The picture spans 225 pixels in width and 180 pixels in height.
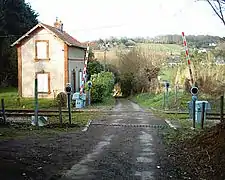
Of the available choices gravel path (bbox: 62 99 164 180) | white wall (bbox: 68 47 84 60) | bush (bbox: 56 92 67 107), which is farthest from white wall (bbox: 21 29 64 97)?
gravel path (bbox: 62 99 164 180)

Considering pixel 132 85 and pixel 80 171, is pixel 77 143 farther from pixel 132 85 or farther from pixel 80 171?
pixel 132 85

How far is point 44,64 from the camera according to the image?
3600 centimetres

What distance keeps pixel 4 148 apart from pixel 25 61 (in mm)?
27628

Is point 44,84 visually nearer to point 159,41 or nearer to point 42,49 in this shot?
point 42,49

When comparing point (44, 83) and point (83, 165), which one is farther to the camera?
point (44, 83)

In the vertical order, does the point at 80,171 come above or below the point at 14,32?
below

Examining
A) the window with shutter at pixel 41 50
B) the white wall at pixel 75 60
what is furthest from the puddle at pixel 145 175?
the white wall at pixel 75 60

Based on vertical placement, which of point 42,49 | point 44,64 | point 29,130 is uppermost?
point 42,49

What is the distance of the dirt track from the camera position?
273 inches

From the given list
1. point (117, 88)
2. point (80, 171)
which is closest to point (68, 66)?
point (117, 88)

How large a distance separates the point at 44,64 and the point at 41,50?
4.35 ft

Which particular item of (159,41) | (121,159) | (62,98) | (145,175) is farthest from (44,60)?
(145,175)

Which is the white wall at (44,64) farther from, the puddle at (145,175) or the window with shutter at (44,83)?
the puddle at (145,175)

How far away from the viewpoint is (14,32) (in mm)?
43500
